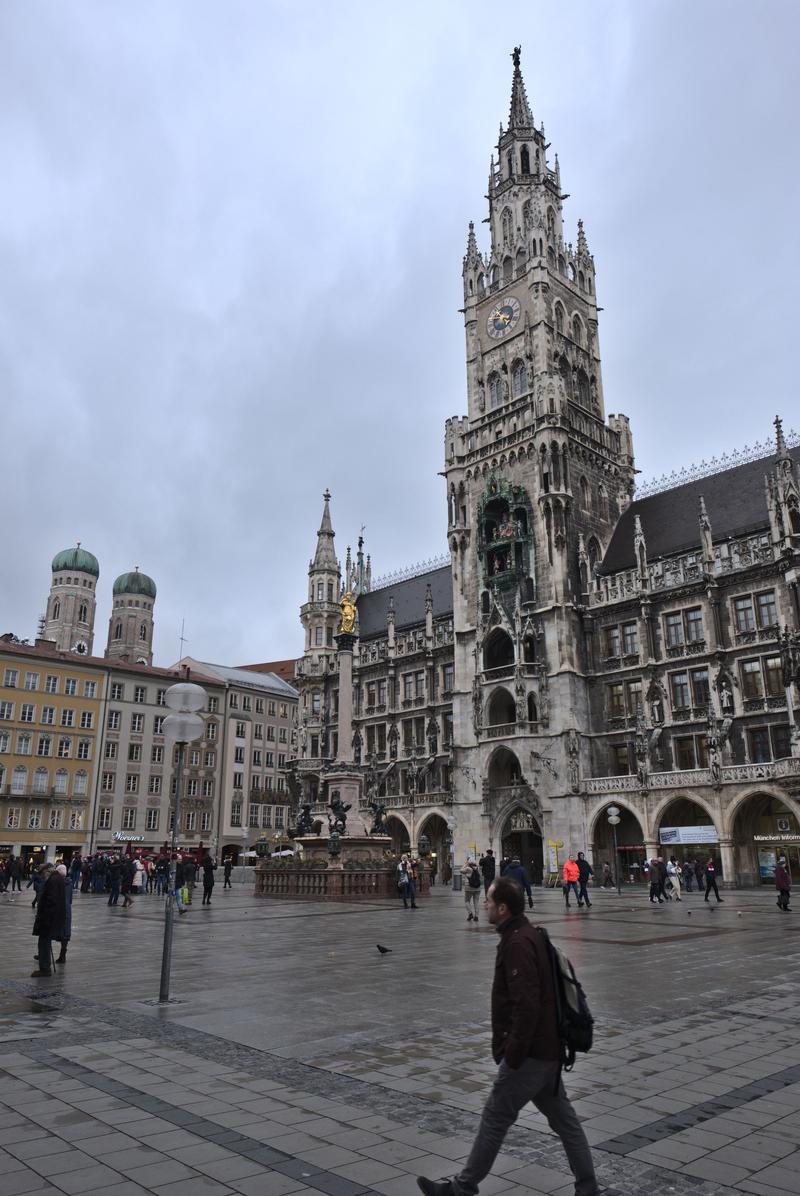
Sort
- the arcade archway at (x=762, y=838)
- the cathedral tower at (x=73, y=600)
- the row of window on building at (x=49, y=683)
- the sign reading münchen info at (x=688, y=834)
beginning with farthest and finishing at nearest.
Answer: the cathedral tower at (x=73, y=600) < the row of window on building at (x=49, y=683) < the sign reading münchen info at (x=688, y=834) < the arcade archway at (x=762, y=838)

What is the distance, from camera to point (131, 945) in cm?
1728

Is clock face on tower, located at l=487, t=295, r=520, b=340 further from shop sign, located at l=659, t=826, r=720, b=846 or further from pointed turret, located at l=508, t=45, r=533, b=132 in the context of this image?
shop sign, located at l=659, t=826, r=720, b=846

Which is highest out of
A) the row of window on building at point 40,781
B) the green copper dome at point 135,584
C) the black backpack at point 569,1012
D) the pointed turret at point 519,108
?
the pointed turret at point 519,108

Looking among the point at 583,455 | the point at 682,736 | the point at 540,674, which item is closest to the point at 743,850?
the point at 682,736

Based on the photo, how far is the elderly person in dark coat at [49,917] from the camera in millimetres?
13133

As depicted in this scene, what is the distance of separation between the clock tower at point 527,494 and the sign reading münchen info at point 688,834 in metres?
5.07

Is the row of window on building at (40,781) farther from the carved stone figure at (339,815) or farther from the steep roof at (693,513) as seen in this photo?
the steep roof at (693,513)

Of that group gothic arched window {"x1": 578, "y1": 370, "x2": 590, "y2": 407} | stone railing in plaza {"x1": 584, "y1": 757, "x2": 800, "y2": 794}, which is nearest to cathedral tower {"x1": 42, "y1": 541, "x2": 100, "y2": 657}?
gothic arched window {"x1": 578, "y1": 370, "x2": 590, "y2": 407}

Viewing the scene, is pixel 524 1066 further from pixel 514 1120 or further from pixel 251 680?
pixel 251 680

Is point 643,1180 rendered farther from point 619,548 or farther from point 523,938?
point 619,548

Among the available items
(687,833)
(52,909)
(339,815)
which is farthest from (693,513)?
(52,909)

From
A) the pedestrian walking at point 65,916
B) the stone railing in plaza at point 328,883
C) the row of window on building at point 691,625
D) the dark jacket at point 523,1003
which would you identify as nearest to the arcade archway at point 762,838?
the row of window on building at point 691,625

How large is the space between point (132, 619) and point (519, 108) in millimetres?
96938

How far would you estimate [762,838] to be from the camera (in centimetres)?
4159
